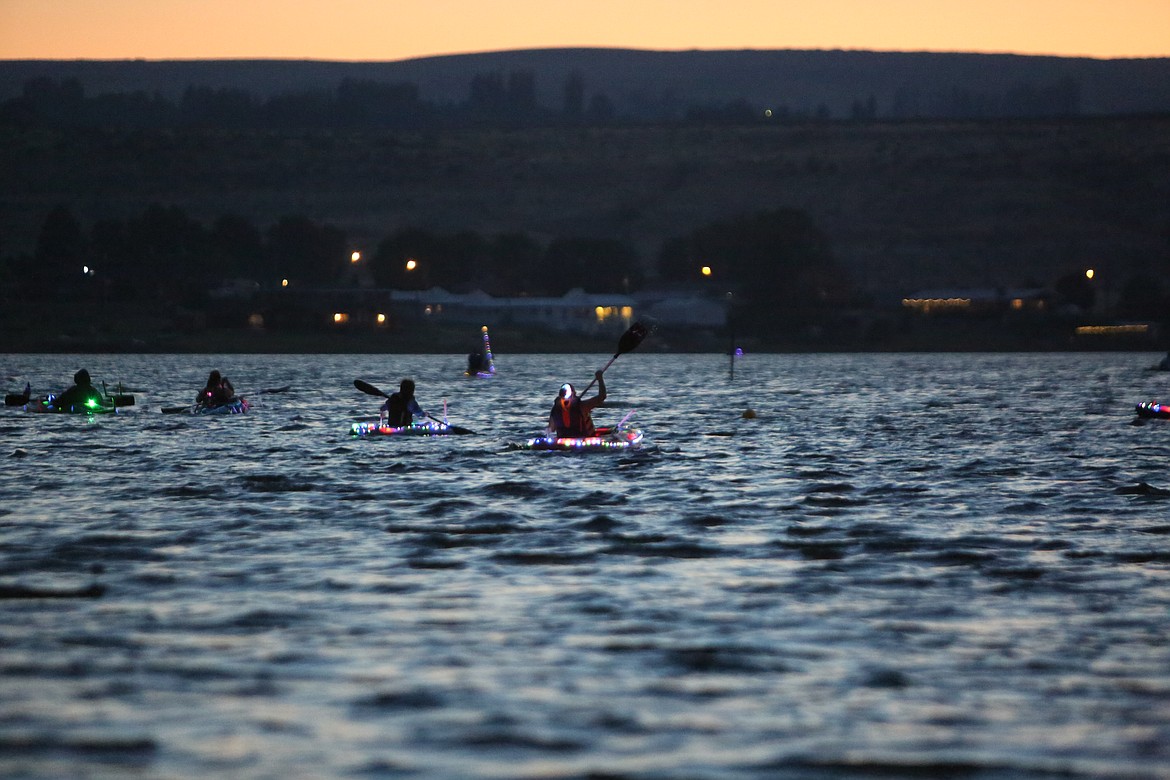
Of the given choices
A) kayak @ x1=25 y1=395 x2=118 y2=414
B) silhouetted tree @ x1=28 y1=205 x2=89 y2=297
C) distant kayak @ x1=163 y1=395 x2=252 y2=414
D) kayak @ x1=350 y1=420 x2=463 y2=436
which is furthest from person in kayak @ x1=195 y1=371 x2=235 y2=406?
silhouetted tree @ x1=28 y1=205 x2=89 y2=297

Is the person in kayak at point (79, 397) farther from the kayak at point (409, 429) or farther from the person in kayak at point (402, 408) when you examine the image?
the person in kayak at point (402, 408)

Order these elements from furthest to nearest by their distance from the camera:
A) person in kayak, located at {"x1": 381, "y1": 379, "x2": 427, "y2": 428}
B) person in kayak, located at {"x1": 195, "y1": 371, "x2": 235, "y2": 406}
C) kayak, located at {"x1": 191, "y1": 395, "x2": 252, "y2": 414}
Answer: kayak, located at {"x1": 191, "y1": 395, "x2": 252, "y2": 414}, person in kayak, located at {"x1": 195, "y1": 371, "x2": 235, "y2": 406}, person in kayak, located at {"x1": 381, "y1": 379, "x2": 427, "y2": 428}

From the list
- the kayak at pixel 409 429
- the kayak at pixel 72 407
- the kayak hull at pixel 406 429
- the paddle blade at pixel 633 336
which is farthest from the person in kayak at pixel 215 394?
the paddle blade at pixel 633 336

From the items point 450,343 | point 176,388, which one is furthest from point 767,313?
point 176,388

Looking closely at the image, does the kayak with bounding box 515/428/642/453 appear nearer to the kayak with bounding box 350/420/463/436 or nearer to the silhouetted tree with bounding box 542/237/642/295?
the kayak with bounding box 350/420/463/436

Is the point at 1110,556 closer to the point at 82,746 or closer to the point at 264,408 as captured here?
the point at 82,746

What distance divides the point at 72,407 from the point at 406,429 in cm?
1195

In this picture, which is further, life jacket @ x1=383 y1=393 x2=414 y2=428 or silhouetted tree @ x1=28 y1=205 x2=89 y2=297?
silhouetted tree @ x1=28 y1=205 x2=89 y2=297

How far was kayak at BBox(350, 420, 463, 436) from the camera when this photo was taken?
39.3 metres

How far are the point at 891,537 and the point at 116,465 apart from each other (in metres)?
A: 17.1

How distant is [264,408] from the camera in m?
56.4

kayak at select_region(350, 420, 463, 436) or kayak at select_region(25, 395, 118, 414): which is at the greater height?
kayak at select_region(25, 395, 118, 414)

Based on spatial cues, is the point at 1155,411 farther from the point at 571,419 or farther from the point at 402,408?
the point at 402,408

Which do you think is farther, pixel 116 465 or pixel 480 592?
pixel 116 465
